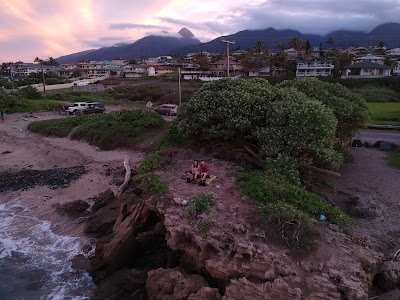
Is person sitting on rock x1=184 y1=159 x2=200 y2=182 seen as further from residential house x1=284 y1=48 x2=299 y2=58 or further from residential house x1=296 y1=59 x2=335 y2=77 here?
residential house x1=284 y1=48 x2=299 y2=58

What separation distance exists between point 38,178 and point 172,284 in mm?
15542

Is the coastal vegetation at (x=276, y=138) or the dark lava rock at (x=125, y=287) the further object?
the coastal vegetation at (x=276, y=138)

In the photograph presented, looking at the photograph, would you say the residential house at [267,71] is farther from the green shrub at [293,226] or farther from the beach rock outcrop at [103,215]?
the green shrub at [293,226]

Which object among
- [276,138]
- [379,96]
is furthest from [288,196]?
[379,96]

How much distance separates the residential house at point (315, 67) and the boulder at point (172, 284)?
245ft

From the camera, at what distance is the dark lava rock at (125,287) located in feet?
37.0

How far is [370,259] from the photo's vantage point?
33.7ft

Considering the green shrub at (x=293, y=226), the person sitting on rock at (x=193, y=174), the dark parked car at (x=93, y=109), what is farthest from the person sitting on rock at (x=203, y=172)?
the dark parked car at (x=93, y=109)

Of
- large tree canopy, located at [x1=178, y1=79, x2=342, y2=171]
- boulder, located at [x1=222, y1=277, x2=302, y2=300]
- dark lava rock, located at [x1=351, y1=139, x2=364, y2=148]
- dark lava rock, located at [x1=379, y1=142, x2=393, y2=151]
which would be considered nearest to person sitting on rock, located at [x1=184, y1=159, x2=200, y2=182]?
large tree canopy, located at [x1=178, y1=79, x2=342, y2=171]

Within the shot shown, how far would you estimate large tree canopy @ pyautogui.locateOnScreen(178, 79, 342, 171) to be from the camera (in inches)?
583

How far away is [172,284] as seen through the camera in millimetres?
10203

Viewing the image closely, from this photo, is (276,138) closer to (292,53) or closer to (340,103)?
(340,103)

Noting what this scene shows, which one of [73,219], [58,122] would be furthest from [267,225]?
[58,122]

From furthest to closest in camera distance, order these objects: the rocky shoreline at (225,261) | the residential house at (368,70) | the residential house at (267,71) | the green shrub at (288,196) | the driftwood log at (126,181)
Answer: the residential house at (267,71), the residential house at (368,70), the driftwood log at (126,181), the green shrub at (288,196), the rocky shoreline at (225,261)
